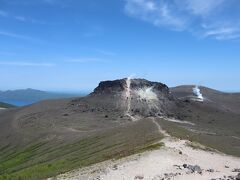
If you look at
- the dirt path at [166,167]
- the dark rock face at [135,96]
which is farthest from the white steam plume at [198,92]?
the dirt path at [166,167]

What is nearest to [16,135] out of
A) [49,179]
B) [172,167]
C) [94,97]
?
[94,97]

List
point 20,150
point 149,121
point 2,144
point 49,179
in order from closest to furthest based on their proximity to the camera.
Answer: point 49,179 → point 149,121 → point 20,150 → point 2,144

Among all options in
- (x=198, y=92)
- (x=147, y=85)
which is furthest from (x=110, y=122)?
(x=198, y=92)

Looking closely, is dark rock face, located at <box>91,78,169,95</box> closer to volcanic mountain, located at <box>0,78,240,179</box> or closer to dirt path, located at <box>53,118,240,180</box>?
volcanic mountain, located at <box>0,78,240,179</box>

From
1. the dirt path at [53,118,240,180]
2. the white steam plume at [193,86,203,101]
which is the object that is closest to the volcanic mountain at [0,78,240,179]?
the white steam plume at [193,86,203,101]

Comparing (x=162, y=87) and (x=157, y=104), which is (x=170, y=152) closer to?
(x=157, y=104)

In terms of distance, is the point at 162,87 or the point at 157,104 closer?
the point at 157,104

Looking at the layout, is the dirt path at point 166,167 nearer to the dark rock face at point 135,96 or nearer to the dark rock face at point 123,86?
the dark rock face at point 135,96
